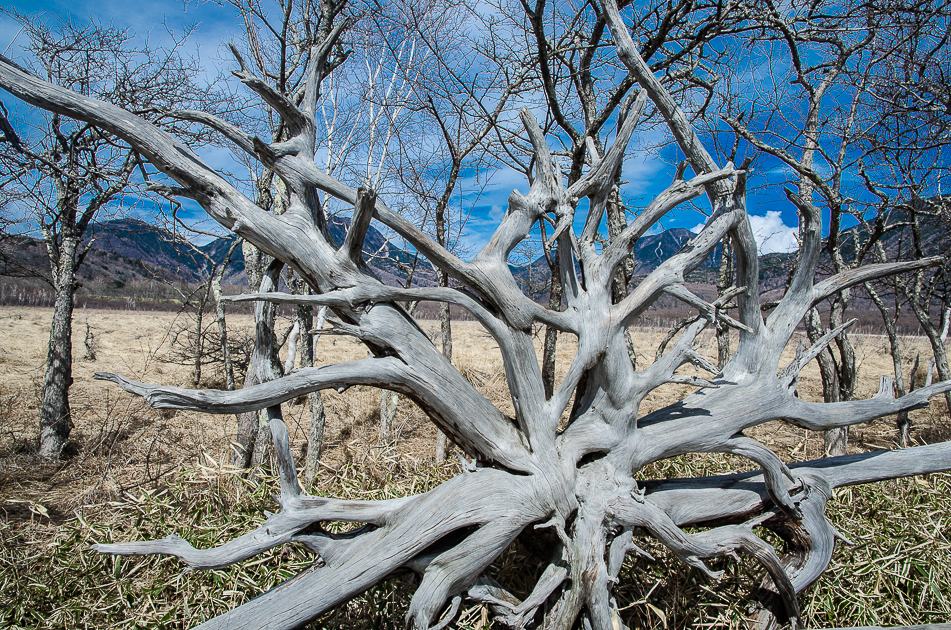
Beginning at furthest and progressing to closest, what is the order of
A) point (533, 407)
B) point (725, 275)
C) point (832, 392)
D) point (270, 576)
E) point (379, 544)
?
point (725, 275)
point (832, 392)
point (270, 576)
point (533, 407)
point (379, 544)

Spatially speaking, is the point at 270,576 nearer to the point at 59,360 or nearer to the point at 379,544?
the point at 379,544

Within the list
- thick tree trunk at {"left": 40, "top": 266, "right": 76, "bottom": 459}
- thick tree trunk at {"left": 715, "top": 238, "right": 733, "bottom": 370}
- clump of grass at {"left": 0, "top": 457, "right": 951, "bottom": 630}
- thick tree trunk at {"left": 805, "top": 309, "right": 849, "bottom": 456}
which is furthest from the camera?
thick tree trunk at {"left": 715, "top": 238, "right": 733, "bottom": 370}

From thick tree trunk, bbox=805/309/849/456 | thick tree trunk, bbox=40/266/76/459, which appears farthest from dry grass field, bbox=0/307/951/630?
thick tree trunk, bbox=40/266/76/459

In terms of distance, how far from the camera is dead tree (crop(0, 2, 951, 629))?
7.18 ft

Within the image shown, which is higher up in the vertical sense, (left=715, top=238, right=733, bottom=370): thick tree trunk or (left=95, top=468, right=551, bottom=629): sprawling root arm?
(left=715, top=238, right=733, bottom=370): thick tree trunk

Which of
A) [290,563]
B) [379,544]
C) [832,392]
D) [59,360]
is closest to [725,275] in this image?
[832,392]

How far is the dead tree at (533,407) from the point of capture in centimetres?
219

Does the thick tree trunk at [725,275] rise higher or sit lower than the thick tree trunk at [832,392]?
higher

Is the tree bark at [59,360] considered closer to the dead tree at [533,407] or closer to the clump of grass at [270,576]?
the clump of grass at [270,576]

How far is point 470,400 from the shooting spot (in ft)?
8.43

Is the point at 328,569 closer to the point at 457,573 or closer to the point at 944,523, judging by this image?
the point at 457,573

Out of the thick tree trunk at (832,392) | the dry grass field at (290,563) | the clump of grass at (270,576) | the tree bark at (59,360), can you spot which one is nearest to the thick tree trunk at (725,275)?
the thick tree trunk at (832,392)

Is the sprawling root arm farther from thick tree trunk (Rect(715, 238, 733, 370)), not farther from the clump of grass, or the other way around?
thick tree trunk (Rect(715, 238, 733, 370))

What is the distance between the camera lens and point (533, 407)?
267cm
